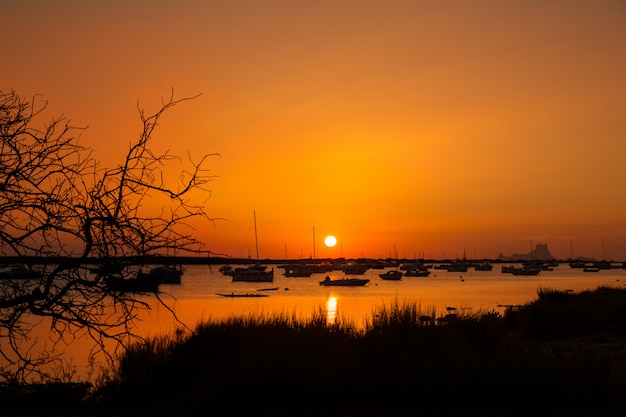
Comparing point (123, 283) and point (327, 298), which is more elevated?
point (123, 283)

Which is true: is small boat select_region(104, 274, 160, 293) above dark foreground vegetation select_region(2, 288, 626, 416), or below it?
above

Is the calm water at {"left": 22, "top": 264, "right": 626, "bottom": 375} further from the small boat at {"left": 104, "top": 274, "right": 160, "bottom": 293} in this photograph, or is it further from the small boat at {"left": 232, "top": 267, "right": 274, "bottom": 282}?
the small boat at {"left": 232, "top": 267, "right": 274, "bottom": 282}

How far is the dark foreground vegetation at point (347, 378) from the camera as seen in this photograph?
9.96 meters

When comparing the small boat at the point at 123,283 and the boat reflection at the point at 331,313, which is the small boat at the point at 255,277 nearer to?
the boat reflection at the point at 331,313

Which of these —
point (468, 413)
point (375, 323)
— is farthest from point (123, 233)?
point (375, 323)

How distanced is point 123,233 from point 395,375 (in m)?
6.48

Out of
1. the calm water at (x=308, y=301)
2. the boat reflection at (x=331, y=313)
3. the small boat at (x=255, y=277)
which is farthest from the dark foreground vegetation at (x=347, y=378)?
the small boat at (x=255, y=277)

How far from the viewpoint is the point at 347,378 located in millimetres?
10961

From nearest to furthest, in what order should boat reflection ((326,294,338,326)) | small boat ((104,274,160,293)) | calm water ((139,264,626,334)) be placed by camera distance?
small boat ((104,274,160,293)), boat reflection ((326,294,338,326)), calm water ((139,264,626,334))

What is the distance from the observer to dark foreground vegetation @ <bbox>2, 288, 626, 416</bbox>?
9961 mm

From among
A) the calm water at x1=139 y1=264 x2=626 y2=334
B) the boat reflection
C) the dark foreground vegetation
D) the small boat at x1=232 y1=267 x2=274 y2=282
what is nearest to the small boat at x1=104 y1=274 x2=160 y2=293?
the dark foreground vegetation

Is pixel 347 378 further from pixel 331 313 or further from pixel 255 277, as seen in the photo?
pixel 255 277

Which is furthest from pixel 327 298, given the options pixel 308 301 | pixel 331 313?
pixel 331 313

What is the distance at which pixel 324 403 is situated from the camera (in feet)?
33.6
